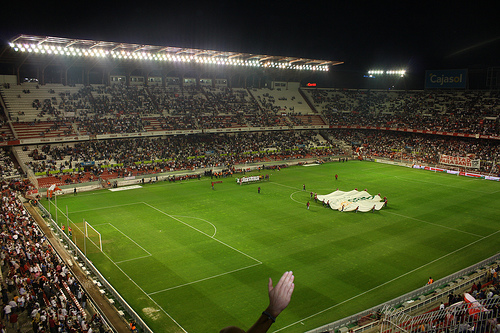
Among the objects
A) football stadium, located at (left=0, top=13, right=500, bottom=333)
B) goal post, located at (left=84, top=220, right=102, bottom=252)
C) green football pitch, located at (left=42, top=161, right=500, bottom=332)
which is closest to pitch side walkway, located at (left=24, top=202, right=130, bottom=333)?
football stadium, located at (left=0, top=13, right=500, bottom=333)

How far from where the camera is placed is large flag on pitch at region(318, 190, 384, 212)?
3703 centimetres

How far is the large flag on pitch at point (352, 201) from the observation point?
37031 millimetres

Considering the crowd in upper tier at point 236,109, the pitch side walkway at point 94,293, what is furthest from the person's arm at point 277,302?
the crowd in upper tier at point 236,109

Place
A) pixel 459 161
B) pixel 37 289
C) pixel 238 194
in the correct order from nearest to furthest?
pixel 37 289 → pixel 238 194 → pixel 459 161

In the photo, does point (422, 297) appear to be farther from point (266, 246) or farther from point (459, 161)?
point (459, 161)

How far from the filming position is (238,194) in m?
43.2

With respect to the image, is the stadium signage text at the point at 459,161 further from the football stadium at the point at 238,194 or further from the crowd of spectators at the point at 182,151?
the crowd of spectators at the point at 182,151

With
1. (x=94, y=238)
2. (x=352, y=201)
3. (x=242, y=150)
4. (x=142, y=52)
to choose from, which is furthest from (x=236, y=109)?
(x=94, y=238)

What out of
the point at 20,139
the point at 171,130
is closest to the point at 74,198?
the point at 20,139

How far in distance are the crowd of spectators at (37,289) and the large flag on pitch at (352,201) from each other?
24.9 metres

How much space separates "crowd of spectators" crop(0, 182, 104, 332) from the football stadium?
4.4 inches

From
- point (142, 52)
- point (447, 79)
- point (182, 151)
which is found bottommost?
point (182, 151)

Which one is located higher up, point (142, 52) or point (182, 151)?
point (142, 52)

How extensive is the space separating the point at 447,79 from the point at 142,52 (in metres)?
62.5
